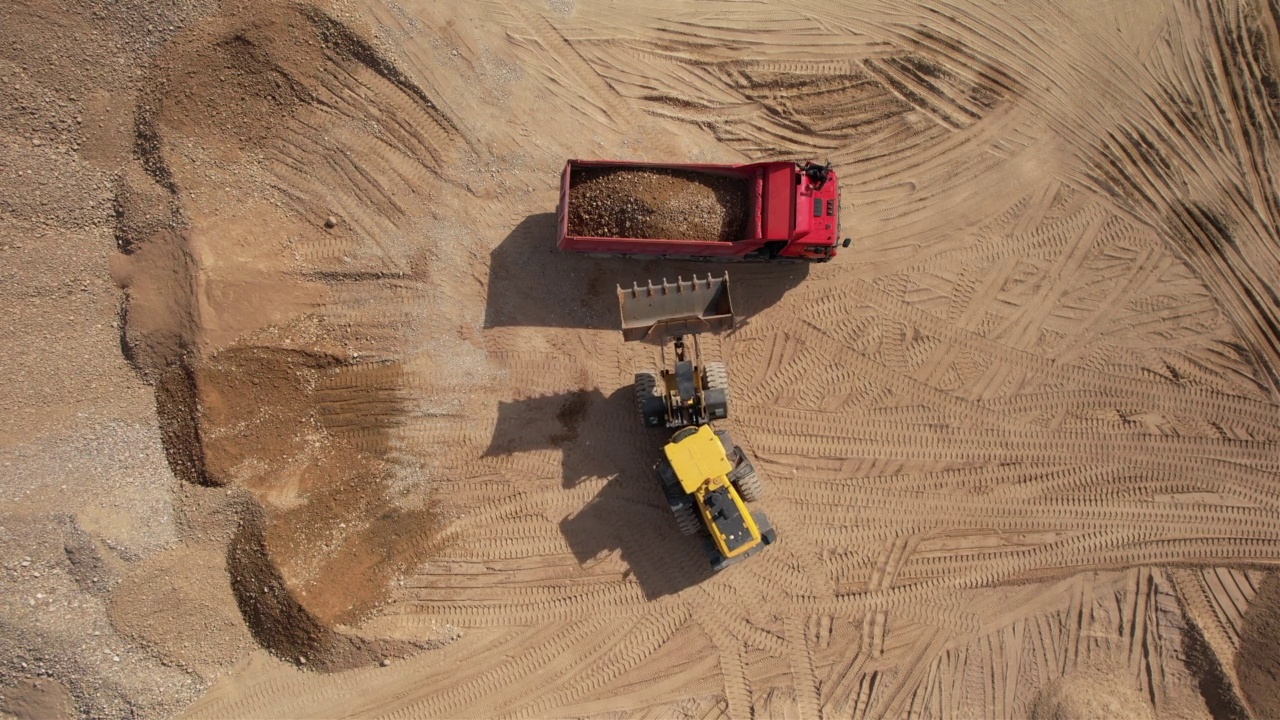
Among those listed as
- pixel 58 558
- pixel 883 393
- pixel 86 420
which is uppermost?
pixel 883 393

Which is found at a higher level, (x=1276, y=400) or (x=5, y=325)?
(x=1276, y=400)

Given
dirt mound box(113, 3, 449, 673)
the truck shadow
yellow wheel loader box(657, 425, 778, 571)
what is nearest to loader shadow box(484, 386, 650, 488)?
the truck shadow

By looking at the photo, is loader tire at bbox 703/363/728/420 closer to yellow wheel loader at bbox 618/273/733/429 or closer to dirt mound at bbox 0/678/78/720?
yellow wheel loader at bbox 618/273/733/429

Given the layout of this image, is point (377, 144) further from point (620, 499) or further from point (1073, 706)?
point (1073, 706)

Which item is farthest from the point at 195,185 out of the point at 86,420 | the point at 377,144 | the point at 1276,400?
the point at 1276,400

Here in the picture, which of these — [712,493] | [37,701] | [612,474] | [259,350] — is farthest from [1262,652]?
[37,701]

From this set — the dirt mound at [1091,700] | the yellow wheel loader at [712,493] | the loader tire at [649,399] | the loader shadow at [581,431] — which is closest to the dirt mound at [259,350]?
the loader shadow at [581,431]

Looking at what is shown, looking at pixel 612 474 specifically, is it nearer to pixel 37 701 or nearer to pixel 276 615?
pixel 276 615
